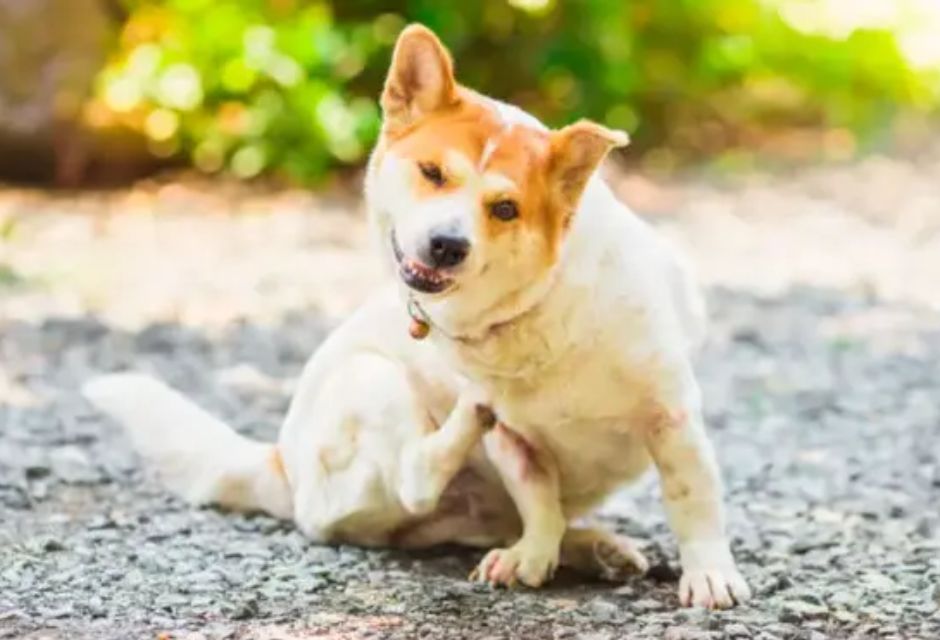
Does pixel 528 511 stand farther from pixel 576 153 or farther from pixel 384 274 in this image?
pixel 384 274

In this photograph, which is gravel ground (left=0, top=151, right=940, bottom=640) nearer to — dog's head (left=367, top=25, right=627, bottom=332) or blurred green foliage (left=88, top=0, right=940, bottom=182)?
blurred green foliage (left=88, top=0, right=940, bottom=182)

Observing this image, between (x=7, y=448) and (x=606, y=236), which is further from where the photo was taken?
(x=7, y=448)


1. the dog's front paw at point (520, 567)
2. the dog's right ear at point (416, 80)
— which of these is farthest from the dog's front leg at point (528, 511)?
the dog's right ear at point (416, 80)

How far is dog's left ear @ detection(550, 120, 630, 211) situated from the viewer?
3.18 m

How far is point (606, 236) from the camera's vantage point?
3.33 meters

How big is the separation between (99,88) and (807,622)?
5657 millimetres

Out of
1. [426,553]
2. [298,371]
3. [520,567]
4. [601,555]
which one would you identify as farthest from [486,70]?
[520,567]

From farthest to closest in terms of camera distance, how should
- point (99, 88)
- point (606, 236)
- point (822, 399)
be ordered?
point (99, 88), point (822, 399), point (606, 236)

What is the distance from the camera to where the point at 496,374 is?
3.37m

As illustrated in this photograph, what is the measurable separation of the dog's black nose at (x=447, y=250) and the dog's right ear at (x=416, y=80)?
0.33 metres

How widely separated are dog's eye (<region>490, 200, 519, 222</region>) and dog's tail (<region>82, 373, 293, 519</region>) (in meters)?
1.09

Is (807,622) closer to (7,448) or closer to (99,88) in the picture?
(7,448)

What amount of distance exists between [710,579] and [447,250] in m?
0.85

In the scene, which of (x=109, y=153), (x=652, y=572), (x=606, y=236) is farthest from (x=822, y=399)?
(x=109, y=153)
